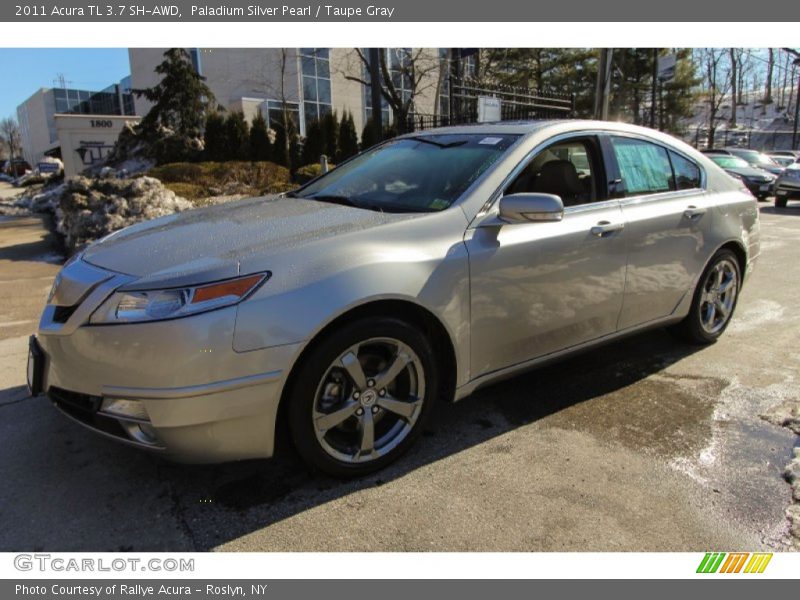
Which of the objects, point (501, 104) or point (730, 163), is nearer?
point (501, 104)

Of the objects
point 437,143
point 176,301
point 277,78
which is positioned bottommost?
point 176,301

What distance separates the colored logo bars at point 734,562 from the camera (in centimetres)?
231

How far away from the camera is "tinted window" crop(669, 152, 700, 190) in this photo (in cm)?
417

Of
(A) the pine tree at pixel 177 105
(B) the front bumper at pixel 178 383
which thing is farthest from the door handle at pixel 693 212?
(A) the pine tree at pixel 177 105

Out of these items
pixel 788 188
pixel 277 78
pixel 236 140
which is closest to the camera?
pixel 788 188

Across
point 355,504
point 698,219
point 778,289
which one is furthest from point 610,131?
point 778,289

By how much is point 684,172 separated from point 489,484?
2779 mm

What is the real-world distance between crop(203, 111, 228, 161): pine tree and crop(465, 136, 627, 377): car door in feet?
51.3

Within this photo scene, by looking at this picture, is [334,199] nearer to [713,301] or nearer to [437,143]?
[437,143]

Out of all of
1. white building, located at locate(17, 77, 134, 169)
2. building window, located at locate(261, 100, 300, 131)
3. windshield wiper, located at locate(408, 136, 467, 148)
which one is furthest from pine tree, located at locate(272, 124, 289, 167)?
white building, located at locate(17, 77, 134, 169)

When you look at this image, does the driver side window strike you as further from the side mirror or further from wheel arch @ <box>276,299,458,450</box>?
wheel arch @ <box>276,299,458,450</box>

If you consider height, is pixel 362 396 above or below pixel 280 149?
below

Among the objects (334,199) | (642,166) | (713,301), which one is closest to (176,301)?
(334,199)

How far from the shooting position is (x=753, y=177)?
17484mm
